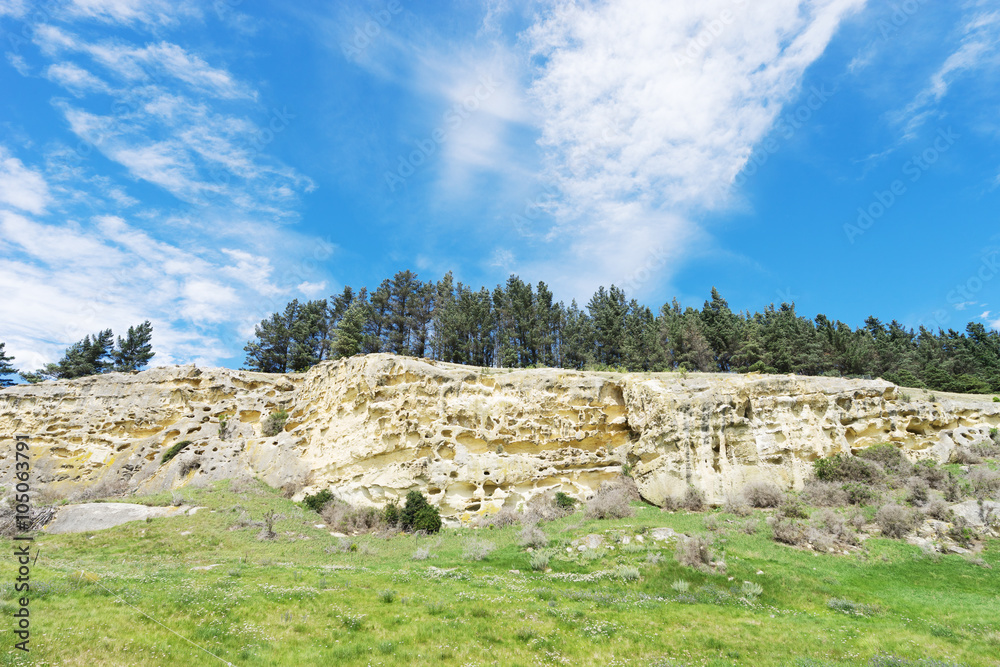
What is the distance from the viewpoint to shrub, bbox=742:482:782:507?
23906mm

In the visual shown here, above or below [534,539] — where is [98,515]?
above

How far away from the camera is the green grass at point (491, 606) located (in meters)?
9.42

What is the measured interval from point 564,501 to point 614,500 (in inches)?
123

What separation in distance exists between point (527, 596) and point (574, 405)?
62.8 ft

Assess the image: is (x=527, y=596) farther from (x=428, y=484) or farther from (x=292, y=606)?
(x=428, y=484)

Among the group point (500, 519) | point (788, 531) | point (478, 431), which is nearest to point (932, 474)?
point (788, 531)

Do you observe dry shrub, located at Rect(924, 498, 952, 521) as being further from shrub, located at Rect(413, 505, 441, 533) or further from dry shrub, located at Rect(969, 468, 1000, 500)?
shrub, located at Rect(413, 505, 441, 533)

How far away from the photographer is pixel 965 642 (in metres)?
11.2

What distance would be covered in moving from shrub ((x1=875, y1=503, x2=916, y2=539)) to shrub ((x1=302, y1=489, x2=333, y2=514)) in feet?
94.0

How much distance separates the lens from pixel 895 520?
19.6 m

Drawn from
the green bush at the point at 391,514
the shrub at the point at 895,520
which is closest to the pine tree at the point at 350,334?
the green bush at the point at 391,514

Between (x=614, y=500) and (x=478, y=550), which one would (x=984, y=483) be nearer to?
(x=614, y=500)

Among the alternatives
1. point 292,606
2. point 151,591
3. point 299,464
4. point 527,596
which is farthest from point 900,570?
point 299,464

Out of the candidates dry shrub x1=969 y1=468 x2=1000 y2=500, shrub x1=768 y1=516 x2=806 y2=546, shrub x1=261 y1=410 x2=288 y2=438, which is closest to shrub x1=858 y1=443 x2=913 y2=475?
dry shrub x1=969 y1=468 x2=1000 y2=500
